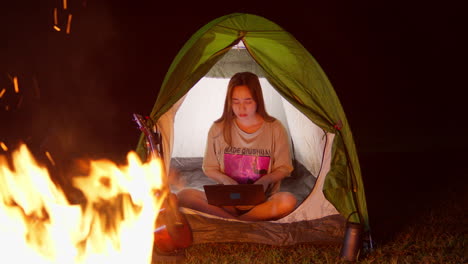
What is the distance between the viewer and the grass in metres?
3.09

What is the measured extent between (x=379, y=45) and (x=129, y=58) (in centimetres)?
901

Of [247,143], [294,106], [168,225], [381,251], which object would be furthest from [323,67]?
[168,225]

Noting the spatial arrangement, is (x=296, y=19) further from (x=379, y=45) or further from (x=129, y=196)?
(x=129, y=196)

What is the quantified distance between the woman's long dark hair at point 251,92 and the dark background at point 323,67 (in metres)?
1.35

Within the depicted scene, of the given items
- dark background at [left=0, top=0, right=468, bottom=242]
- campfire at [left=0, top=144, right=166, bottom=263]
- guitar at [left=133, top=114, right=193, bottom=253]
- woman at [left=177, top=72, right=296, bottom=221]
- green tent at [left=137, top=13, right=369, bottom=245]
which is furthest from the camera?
dark background at [left=0, top=0, right=468, bottom=242]

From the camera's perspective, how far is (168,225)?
307 centimetres

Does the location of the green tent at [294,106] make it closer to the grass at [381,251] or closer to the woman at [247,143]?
the grass at [381,251]

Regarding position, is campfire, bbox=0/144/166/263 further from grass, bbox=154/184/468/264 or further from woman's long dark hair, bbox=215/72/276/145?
woman's long dark hair, bbox=215/72/276/145

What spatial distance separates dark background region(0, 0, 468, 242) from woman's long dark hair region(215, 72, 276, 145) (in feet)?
4.43

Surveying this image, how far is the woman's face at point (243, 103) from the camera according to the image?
3887 millimetres

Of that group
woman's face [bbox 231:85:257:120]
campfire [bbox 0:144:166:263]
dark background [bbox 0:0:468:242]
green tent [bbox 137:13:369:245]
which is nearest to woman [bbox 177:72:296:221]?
woman's face [bbox 231:85:257:120]

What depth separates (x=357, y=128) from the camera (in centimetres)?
977

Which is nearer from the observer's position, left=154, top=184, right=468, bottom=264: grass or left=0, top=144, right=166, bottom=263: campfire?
left=0, top=144, right=166, bottom=263: campfire

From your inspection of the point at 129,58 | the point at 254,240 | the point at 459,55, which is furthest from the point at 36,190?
the point at 459,55
